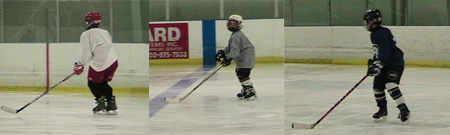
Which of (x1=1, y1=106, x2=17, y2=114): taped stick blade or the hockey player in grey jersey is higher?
the hockey player in grey jersey

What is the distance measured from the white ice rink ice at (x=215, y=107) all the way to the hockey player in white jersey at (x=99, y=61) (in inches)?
10.1

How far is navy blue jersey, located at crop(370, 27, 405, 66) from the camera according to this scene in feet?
12.0

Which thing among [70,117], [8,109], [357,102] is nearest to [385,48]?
[357,102]

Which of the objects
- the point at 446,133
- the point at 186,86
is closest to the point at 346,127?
the point at 446,133

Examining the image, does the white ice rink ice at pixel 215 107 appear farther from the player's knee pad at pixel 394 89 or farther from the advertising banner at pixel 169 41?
the advertising banner at pixel 169 41

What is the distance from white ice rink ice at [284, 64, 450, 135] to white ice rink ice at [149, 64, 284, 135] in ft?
0.33

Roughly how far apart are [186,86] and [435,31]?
8.90 ft

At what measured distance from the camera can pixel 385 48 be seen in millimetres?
3656

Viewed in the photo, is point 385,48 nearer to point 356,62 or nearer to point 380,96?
point 380,96

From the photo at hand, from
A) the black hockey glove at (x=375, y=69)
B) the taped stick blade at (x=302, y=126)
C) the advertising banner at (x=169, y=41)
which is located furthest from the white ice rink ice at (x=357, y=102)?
the advertising banner at (x=169, y=41)

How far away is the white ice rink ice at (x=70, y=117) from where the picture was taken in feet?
11.8

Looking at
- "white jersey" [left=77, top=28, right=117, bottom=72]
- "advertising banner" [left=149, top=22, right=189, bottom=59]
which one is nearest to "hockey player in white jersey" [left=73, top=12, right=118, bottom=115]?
"white jersey" [left=77, top=28, right=117, bottom=72]

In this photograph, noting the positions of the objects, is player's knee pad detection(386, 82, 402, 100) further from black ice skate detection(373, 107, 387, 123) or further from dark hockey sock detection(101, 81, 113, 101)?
dark hockey sock detection(101, 81, 113, 101)

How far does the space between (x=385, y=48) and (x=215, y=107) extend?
45.7 inches
